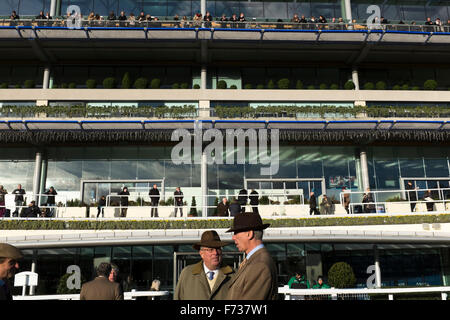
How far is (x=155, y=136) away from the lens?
24016mm

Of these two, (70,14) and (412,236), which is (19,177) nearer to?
(70,14)

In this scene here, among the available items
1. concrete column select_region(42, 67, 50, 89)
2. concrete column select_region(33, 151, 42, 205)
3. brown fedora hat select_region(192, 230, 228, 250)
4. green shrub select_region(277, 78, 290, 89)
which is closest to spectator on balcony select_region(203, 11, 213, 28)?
green shrub select_region(277, 78, 290, 89)

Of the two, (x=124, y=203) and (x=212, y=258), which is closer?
(x=212, y=258)

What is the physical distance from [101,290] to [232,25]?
73.7 feet

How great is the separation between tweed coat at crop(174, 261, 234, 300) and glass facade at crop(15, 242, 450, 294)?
1391 centimetres

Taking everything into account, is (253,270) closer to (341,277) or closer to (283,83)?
(341,277)

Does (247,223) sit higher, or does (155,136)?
(155,136)

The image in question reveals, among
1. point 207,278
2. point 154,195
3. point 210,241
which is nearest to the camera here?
point 207,278

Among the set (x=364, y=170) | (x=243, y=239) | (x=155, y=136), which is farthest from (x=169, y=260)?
(x=243, y=239)

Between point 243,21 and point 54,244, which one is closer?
point 54,244

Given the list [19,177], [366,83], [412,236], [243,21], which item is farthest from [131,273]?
[366,83]

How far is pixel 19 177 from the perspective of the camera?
24.3m
